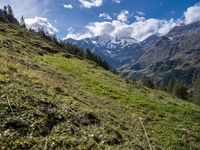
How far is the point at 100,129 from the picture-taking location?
16375mm

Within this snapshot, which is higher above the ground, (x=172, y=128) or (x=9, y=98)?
(x=9, y=98)

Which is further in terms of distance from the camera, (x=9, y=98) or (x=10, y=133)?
(x=9, y=98)

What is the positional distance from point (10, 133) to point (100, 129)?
579 cm

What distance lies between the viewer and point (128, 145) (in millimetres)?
15859

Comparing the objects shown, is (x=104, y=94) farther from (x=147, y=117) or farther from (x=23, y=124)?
(x=23, y=124)

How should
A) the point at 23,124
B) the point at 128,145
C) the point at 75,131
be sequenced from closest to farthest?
the point at 23,124
the point at 75,131
the point at 128,145

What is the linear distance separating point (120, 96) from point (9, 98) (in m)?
22.0

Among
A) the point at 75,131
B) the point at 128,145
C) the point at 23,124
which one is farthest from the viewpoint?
the point at 128,145

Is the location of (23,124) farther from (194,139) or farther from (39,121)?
(194,139)

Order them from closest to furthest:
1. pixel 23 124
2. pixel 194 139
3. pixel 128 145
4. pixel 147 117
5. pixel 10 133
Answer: pixel 10 133 → pixel 23 124 → pixel 128 145 → pixel 194 139 → pixel 147 117

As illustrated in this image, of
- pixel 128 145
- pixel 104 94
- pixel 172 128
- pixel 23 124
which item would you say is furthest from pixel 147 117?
pixel 23 124

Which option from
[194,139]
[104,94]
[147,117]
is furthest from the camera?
[104,94]

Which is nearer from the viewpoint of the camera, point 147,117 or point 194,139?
point 194,139

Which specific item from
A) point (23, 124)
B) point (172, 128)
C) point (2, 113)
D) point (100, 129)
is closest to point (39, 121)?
point (23, 124)
